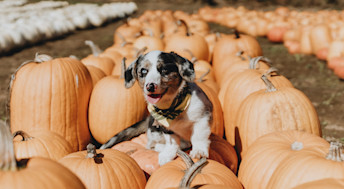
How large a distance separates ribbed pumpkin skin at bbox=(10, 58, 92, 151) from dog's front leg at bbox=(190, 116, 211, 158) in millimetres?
1644

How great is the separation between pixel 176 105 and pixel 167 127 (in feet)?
1.02

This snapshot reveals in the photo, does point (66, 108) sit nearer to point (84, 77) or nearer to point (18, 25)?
point (84, 77)

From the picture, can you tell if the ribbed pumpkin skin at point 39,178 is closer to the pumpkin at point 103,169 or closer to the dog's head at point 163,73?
the pumpkin at point 103,169

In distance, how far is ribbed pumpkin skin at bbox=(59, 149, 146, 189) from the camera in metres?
2.34

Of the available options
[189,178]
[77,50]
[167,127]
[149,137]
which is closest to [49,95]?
[149,137]

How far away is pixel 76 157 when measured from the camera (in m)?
2.48

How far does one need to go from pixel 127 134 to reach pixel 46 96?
95cm

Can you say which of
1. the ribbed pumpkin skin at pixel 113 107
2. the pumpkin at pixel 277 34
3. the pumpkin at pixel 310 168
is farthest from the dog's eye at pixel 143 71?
the pumpkin at pixel 277 34

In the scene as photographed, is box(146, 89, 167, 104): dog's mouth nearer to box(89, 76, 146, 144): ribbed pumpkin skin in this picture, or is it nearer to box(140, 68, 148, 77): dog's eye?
box(140, 68, 148, 77): dog's eye

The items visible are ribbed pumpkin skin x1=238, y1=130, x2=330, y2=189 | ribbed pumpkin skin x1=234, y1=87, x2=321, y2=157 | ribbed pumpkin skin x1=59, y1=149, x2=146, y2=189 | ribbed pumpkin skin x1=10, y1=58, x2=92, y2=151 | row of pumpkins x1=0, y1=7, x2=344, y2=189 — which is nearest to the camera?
row of pumpkins x1=0, y1=7, x2=344, y2=189

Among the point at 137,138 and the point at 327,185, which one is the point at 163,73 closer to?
the point at 137,138

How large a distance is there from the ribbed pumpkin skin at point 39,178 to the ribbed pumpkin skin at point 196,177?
2.73 feet

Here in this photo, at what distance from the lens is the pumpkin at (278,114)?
10.5 ft

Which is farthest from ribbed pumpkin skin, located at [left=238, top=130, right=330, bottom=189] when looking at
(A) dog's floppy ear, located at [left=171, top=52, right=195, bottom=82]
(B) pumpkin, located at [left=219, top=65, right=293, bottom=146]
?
(B) pumpkin, located at [left=219, top=65, right=293, bottom=146]
